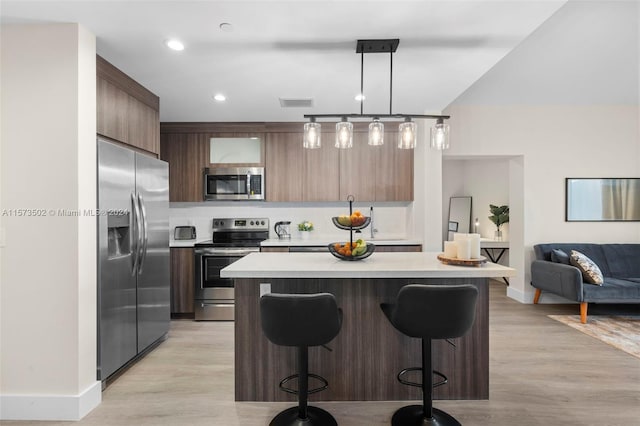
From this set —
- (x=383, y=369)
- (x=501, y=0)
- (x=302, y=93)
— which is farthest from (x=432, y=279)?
(x=302, y=93)

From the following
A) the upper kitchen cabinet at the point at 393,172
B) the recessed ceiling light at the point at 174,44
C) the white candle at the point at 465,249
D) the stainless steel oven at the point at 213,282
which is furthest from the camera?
the upper kitchen cabinet at the point at 393,172

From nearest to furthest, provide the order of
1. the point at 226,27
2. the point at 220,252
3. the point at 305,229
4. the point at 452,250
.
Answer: the point at 226,27
the point at 452,250
the point at 220,252
the point at 305,229

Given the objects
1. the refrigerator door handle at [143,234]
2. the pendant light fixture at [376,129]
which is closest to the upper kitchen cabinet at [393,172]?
the pendant light fixture at [376,129]

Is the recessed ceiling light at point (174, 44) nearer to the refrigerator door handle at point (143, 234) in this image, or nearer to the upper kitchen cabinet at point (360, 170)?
the refrigerator door handle at point (143, 234)

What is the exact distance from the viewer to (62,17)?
212 centimetres

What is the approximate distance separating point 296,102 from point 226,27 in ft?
5.07

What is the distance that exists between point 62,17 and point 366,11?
184 cm

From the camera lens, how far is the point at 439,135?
2.45 m

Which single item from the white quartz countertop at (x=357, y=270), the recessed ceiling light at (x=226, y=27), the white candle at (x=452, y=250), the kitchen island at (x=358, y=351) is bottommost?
the kitchen island at (x=358, y=351)

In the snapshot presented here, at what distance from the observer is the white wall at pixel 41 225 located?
2.17 metres

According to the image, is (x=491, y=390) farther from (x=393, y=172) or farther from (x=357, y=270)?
(x=393, y=172)

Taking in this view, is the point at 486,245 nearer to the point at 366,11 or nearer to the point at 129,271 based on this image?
the point at 366,11

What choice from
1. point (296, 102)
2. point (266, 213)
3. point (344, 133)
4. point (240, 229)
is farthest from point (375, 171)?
point (344, 133)

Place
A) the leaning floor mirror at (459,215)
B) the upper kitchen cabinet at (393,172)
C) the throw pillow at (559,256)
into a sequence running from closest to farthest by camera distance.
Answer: the throw pillow at (559,256) < the upper kitchen cabinet at (393,172) < the leaning floor mirror at (459,215)
